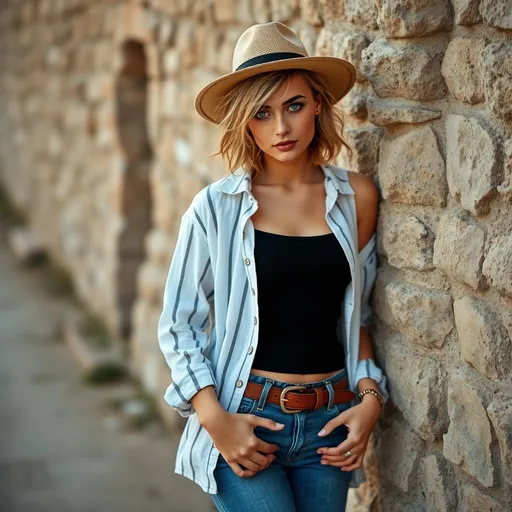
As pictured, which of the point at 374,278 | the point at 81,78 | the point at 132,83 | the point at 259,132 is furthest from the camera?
the point at 81,78

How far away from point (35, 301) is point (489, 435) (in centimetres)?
595

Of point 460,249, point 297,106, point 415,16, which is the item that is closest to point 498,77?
point 415,16

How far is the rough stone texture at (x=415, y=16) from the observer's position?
2428 mm

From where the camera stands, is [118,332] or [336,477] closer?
[336,477]

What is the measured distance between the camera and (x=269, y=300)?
2.56 metres

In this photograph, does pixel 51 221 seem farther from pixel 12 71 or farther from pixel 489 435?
pixel 489 435

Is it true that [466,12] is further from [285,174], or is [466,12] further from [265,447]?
[265,447]

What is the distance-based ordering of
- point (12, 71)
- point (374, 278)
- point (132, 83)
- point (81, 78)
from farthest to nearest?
point (12, 71)
point (81, 78)
point (132, 83)
point (374, 278)

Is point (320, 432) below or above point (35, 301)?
above

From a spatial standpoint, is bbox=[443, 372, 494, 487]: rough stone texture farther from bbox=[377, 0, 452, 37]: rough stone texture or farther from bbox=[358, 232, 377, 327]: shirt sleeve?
bbox=[377, 0, 452, 37]: rough stone texture

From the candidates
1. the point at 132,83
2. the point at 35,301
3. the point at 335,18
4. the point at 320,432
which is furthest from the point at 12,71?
the point at 320,432

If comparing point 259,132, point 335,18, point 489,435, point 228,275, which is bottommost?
point 489,435

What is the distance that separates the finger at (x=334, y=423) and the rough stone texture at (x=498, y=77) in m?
0.92

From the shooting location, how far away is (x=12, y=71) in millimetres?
9219
